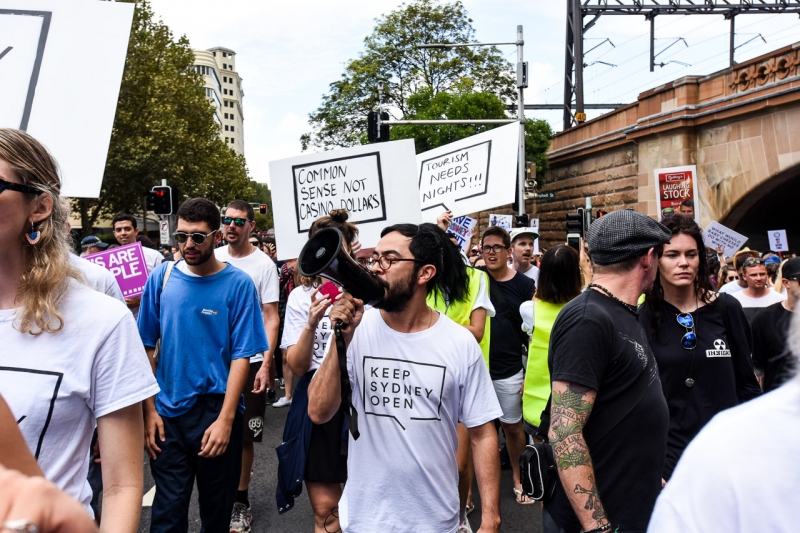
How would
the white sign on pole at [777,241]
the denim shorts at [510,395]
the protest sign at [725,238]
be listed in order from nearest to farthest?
the denim shorts at [510,395] → the protest sign at [725,238] → the white sign on pole at [777,241]

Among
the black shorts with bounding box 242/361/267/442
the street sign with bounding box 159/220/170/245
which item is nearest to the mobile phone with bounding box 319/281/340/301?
the black shorts with bounding box 242/361/267/442

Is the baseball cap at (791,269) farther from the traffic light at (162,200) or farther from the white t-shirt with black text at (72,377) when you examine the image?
the traffic light at (162,200)

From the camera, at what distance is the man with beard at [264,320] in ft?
15.3

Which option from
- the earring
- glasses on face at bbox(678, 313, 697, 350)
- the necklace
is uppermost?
the earring

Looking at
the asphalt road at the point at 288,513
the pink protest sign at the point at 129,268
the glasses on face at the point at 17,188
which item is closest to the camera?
the glasses on face at the point at 17,188

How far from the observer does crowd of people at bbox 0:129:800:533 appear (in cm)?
108

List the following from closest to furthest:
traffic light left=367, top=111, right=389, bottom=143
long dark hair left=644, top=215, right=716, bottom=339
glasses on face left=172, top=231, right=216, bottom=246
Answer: long dark hair left=644, top=215, right=716, bottom=339 → glasses on face left=172, top=231, right=216, bottom=246 → traffic light left=367, top=111, right=389, bottom=143

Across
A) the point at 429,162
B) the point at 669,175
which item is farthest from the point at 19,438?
the point at 669,175

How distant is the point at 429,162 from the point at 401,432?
618 centimetres

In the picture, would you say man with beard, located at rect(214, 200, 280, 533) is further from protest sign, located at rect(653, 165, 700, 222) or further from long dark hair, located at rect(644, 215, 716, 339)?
protest sign, located at rect(653, 165, 700, 222)

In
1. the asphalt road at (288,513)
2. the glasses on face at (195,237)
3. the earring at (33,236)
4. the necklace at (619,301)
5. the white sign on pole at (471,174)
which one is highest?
the white sign on pole at (471,174)

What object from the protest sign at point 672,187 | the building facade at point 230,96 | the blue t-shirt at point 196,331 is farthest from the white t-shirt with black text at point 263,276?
the building facade at point 230,96

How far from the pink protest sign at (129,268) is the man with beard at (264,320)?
2.14ft

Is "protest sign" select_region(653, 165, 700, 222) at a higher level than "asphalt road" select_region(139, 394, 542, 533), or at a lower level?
higher
